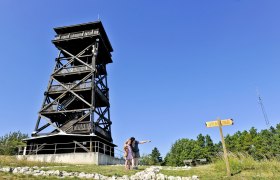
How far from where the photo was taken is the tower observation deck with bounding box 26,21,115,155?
76.4ft

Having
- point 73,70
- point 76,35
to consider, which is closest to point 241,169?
point 73,70

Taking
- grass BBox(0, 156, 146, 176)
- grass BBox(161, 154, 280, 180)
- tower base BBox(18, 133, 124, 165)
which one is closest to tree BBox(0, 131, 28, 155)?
tower base BBox(18, 133, 124, 165)

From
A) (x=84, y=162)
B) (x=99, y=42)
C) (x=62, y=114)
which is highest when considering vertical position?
(x=99, y=42)

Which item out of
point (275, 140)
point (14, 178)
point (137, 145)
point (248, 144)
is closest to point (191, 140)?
point (248, 144)

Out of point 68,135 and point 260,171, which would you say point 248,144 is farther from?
point 260,171

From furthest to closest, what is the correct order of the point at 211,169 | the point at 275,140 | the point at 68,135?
the point at 275,140 < the point at 68,135 < the point at 211,169

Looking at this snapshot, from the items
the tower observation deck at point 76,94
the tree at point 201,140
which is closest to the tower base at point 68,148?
the tower observation deck at point 76,94

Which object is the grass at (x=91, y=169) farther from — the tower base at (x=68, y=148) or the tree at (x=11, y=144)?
the tree at (x=11, y=144)

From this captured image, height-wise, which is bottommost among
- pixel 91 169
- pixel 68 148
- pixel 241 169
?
pixel 241 169

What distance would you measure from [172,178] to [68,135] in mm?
16061

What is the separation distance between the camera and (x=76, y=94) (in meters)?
25.0

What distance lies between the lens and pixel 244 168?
Result: 9961mm

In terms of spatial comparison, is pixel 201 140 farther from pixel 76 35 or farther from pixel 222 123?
pixel 222 123

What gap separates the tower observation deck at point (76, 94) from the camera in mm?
23281
